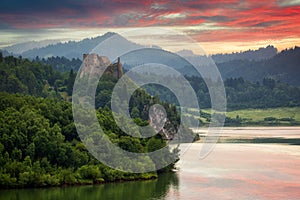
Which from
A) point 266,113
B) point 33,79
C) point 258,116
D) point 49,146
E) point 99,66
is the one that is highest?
point 99,66

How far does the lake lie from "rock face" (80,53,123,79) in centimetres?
4174

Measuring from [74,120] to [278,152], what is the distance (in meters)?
28.2

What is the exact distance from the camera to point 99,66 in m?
104

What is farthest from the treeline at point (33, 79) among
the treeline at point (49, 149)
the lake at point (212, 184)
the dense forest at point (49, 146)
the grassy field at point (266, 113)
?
the grassy field at point (266, 113)

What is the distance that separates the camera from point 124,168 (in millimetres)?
46625

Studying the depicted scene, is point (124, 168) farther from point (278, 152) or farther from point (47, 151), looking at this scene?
point (278, 152)

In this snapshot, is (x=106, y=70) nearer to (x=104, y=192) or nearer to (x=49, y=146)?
(x=49, y=146)

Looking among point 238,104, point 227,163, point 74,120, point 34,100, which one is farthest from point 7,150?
point 238,104

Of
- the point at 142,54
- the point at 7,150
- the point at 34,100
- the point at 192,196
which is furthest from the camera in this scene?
the point at 142,54

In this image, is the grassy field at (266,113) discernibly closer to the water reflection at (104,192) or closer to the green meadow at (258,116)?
the green meadow at (258,116)

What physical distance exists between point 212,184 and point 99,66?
2409 inches

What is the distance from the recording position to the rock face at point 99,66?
10273cm

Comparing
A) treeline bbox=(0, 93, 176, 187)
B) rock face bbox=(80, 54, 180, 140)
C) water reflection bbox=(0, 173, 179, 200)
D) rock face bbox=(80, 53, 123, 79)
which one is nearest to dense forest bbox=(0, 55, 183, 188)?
treeline bbox=(0, 93, 176, 187)

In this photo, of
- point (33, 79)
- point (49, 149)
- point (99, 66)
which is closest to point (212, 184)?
point (49, 149)
